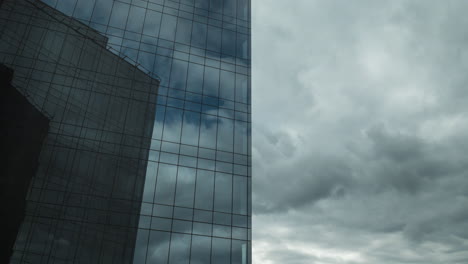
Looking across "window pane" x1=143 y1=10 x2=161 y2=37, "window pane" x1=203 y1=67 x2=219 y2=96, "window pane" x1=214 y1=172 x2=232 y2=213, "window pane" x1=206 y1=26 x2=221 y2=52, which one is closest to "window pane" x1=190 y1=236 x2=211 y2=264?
"window pane" x1=214 y1=172 x2=232 y2=213

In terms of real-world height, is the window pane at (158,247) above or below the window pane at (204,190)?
below

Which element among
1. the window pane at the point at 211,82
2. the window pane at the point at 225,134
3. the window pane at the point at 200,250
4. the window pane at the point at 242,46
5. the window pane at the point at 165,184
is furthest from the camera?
the window pane at the point at 242,46

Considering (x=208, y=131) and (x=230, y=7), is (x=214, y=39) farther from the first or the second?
(x=208, y=131)

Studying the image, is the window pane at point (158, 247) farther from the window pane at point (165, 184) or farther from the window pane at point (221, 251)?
the window pane at point (221, 251)

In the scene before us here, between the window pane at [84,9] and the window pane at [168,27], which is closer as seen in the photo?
the window pane at [84,9]

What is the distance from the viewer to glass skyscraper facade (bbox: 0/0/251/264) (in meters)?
34.9

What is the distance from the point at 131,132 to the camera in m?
40.0

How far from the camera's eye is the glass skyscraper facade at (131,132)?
1375 inches

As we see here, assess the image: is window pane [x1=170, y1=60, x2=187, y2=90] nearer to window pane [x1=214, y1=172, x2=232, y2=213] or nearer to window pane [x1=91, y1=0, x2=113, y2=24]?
window pane [x1=91, y1=0, x2=113, y2=24]

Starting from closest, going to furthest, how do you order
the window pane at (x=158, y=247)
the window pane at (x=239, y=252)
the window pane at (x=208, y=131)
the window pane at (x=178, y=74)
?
the window pane at (x=158, y=247) < the window pane at (x=239, y=252) < the window pane at (x=208, y=131) < the window pane at (x=178, y=74)

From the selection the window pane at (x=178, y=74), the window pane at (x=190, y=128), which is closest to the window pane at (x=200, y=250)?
the window pane at (x=190, y=128)

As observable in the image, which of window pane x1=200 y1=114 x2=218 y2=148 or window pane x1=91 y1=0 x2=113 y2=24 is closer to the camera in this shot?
window pane x1=200 y1=114 x2=218 y2=148

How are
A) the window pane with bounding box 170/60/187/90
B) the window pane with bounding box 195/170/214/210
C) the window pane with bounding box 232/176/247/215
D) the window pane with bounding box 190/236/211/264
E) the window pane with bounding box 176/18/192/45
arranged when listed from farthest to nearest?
the window pane with bounding box 176/18/192/45, the window pane with bounding box 170/60/187/90, the window pane with bounding box 232/176/247/215, the window pane with bounding box 195/170/214/210, the window pane with bounding box 190/236/211/264

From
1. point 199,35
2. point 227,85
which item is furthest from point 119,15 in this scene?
point 227,85
